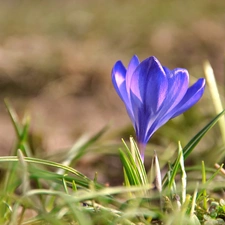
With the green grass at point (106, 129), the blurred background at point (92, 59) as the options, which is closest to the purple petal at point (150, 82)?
the green grass at point (106, 129)

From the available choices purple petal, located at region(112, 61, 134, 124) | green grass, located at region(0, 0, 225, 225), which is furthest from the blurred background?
purple petal, located at region(112, 61, 134, 124)

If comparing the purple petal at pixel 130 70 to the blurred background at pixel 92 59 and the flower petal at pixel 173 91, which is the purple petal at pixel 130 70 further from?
the blurred background at pixel 92 59

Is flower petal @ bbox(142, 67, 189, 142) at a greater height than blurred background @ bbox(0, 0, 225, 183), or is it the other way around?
flower petal @ bbox(142, 67, 189, 142)

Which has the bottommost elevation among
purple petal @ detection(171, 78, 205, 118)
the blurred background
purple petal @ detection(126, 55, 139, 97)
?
the blurred background

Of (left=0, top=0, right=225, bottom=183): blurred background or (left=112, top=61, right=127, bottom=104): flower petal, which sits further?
(left=0, top=0, right=225, bottom=183): blurred background

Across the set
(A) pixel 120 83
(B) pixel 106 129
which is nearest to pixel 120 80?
(A) pixel 120 83

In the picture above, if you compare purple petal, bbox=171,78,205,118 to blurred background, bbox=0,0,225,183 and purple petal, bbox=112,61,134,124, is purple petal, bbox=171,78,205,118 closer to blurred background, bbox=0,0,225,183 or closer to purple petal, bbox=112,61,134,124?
purple petal, bbox=112,61,134,124

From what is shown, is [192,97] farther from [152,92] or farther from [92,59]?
[92,59]
